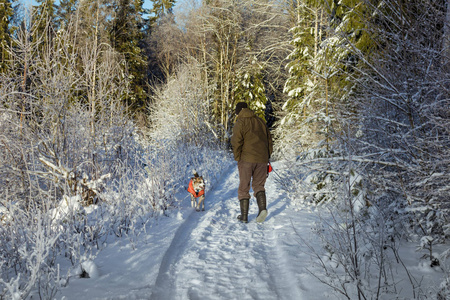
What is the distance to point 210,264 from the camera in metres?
3.54

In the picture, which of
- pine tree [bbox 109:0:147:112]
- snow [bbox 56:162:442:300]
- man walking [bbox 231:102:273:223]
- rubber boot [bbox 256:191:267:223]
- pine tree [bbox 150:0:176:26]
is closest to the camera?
snow [bbox 56:162:442:300]

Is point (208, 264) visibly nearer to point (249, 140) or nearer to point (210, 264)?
point (210, 264)

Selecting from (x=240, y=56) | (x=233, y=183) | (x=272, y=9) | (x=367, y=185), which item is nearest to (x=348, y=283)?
(x=367, y=185)

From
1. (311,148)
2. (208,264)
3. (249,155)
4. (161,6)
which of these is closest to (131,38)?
(161,6)

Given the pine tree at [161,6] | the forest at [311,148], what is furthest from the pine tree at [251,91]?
the pine tree at [161,6]

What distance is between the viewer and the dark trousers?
5.45m

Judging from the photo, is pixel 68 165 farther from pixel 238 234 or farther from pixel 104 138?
pixel 238 234

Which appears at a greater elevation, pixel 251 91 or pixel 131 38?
pixel 131 38

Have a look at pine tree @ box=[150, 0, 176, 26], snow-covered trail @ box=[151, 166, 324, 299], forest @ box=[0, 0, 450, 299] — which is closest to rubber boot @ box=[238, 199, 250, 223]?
snow-covered trail @ box=[151, 166, 324, 299]

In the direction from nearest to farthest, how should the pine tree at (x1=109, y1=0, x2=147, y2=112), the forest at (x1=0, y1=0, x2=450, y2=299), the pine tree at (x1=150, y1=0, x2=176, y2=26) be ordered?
the forest at (x1=0, y1=0, x2=450, y2=299), the pine tree at (x1=109, y1=0, x2=147, y2=112), the pine tree at (x1=150, y1=0, x2=176, y2=26)

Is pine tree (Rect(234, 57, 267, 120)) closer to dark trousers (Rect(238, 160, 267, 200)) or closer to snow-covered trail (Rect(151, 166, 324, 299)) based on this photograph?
dark trousers (Rect(238, 160, 267, 200))

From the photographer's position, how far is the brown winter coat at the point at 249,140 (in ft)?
17.9

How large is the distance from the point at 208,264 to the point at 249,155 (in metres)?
2.38

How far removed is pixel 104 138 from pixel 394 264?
20.2 feet
